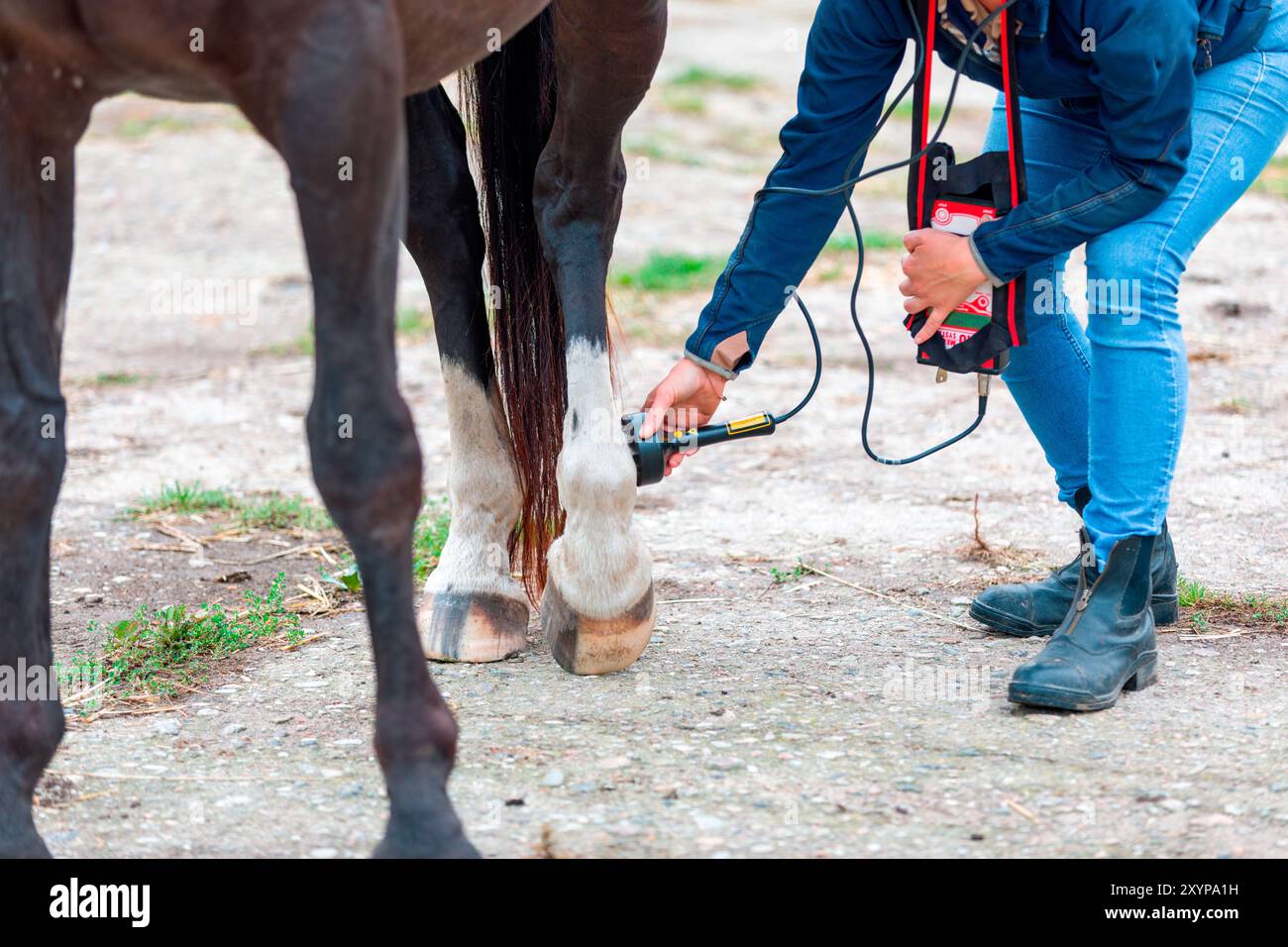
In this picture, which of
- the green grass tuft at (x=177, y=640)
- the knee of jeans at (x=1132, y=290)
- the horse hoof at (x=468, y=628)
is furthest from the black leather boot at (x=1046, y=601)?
the green grass tuft at (x=177, y=640)

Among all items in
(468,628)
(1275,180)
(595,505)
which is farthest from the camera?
(1275,180)

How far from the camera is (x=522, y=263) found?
307cm

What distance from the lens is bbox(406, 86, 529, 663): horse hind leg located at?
300cm

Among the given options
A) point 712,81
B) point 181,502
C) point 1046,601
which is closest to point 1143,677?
point 1046,601

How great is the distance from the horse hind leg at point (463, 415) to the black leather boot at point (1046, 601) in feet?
3.41

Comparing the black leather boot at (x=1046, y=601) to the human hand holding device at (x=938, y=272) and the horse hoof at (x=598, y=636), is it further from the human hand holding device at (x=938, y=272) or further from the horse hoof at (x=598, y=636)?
the horse hoof at (x=598, y=636)

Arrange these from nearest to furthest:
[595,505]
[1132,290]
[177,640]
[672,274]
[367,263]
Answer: [367,263] < [1132,290] < [595,505] < [177,640] < [672,274]

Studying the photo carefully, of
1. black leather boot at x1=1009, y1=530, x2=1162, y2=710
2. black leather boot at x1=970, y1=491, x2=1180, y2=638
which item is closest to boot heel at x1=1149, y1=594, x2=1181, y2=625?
black leather boot at x1=970, y1=491, x2=1180, y2=638

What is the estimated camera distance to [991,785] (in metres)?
2.34

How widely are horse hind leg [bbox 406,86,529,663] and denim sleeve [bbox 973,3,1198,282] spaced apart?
1071 mm

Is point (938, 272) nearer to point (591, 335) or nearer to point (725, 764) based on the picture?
point (591, 335)

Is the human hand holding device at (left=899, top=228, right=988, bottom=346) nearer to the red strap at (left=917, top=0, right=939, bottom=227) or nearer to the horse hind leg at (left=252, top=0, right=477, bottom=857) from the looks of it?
the red strap at (left=917, top=0, right=939, bottom=227)

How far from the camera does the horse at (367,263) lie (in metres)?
1.81

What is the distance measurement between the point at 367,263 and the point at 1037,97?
1630 mm
